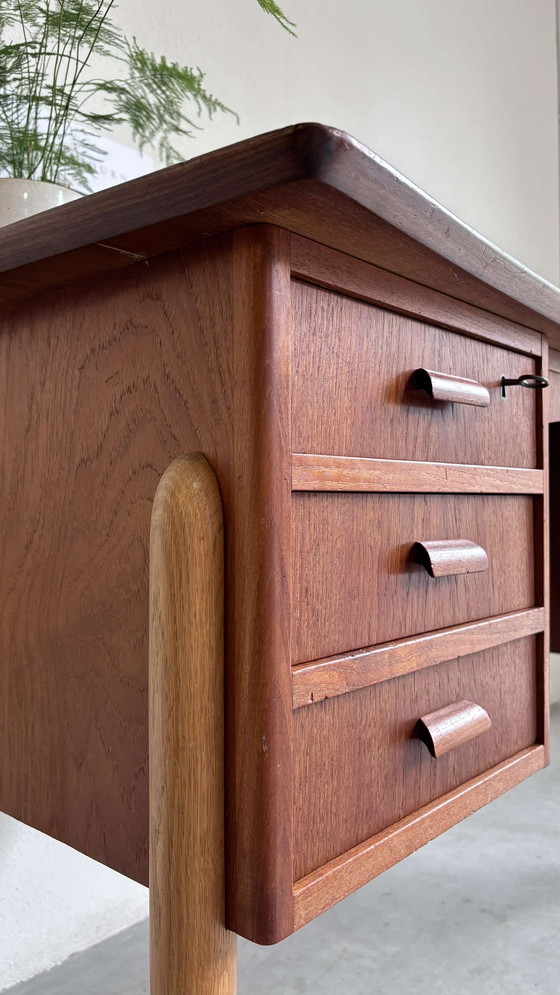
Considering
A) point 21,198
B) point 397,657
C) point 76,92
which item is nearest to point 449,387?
point 397,657

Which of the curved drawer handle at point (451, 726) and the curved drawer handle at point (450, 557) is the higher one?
the curved drawer handle at point (450, 557)

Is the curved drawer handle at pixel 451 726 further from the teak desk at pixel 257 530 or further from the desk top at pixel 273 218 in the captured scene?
the desk top at pixel 273 218

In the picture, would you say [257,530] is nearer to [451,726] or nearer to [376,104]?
[451,726]

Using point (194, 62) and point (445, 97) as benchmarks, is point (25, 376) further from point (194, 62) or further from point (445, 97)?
point (445, 97)

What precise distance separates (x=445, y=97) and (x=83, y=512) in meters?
1.71

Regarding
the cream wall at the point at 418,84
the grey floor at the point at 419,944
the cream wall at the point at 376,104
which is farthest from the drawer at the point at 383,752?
the cream wall at the point at 418,84

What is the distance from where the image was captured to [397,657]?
55 cm

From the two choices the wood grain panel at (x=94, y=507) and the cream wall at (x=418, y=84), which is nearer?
the wood grain panel at (x=94, y=507)

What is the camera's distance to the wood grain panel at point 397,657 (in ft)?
1.56

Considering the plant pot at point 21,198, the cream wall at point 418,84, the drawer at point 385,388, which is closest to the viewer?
the drawer at point 385,388

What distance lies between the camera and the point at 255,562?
44 cm

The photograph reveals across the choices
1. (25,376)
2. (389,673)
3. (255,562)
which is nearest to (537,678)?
(389,673)

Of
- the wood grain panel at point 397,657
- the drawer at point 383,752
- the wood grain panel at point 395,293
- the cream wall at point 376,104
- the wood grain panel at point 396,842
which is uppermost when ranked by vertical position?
the cream wall at point 376,104

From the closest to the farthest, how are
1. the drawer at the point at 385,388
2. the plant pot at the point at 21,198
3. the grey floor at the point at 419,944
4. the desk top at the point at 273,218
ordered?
the desk top at the point at 273,218
the drawer at the point at 385,388
the plant pot at the point at 21,198
the grey floor at the point at 419,944
